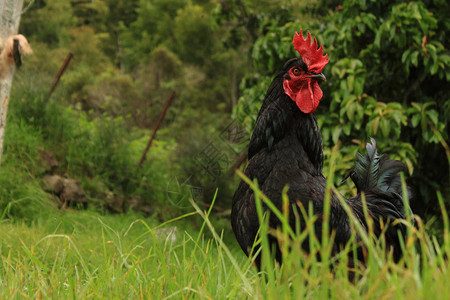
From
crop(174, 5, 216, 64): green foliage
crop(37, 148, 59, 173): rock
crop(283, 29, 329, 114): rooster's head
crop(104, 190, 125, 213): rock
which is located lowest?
crop(104, 190, 125, 213): rock

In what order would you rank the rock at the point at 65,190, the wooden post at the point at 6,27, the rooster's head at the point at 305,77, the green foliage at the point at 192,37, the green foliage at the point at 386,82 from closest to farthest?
the rooster's head at the point at 305,77, the wooden post at the point at 6,27, the green foliage at the point at 386,82, the rock at the point at 65,190, the green foliage at the point at 192,37

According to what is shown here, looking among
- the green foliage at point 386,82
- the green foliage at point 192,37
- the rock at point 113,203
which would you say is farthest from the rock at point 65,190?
the green foliage at point 192,37

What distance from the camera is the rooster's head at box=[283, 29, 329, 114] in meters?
2.32

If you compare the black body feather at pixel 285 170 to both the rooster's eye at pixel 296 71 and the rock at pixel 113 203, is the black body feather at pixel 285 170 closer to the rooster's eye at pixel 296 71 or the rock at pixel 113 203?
the rooster's eye at pixel 296 71

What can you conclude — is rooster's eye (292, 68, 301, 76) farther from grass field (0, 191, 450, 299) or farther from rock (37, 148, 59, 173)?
rock (37, 148, 59, 173)

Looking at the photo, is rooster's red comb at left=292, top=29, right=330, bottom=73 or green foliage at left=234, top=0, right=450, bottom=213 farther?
green foliage at left=234, top=0, right=450, bottom=213

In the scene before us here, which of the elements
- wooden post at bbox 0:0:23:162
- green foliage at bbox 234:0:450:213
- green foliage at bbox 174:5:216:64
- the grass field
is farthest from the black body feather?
green foliage at bbox 174:5:216:64

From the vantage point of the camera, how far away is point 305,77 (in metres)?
2.35

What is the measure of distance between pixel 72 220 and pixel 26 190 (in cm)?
69

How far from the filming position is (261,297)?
1.30 metres

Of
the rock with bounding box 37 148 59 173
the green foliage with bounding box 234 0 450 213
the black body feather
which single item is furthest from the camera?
the rock with bounding box 37 148 59 173

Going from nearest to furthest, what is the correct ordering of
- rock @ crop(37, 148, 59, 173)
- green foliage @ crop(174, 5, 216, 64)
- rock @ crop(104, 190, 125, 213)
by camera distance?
rock @ crop(37, 148, 59, 173)
rock @ crop(104, 190, 125, 213)
green foliage @ crop(174, 5, 216, 64)

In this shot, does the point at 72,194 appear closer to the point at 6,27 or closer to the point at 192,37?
the point at 6,27

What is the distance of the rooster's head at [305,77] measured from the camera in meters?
2.32
